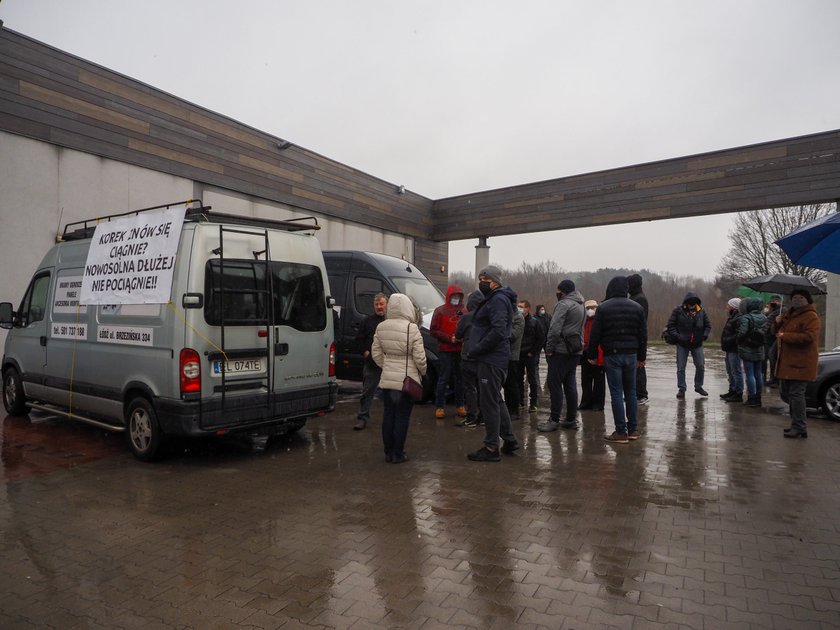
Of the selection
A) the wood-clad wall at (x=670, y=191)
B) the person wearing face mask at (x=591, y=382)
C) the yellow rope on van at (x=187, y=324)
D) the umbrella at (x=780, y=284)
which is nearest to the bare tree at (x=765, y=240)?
the wood-clad wall at (x=670, y=191)

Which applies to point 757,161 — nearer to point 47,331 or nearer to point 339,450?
point 339,450

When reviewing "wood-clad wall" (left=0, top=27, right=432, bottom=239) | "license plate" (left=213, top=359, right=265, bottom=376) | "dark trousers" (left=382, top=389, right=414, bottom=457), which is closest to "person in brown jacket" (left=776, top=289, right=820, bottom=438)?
"dark trousers" (left=382, top=389, right=414, bottom=457)

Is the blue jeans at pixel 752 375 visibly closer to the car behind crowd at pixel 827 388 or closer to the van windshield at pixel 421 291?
the car behind crowd at pixel 827 388

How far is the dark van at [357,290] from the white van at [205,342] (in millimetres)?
3091

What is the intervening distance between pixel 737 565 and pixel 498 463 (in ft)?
8.86

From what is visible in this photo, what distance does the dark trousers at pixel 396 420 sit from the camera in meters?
5.98

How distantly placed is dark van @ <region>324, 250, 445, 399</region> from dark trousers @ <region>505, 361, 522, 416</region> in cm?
195

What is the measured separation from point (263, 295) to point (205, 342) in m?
0.83

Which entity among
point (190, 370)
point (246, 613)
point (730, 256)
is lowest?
point (246, 613)

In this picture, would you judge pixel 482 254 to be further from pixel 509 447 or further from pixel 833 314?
pixel 509 447

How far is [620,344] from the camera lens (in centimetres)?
686

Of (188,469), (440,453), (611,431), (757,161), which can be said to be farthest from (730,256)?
(188,469)

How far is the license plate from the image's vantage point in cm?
574

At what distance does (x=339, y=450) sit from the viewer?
6.65 meters
